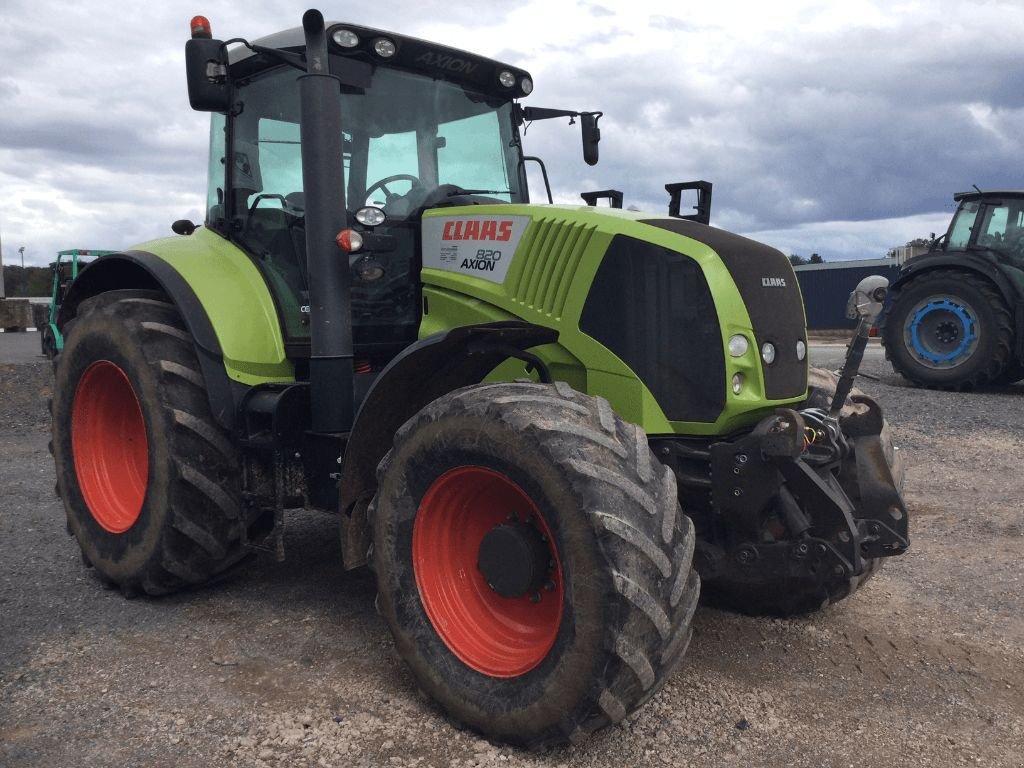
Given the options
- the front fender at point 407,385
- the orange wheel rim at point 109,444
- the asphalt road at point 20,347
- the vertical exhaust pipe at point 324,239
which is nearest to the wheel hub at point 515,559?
the front fender at point 407,385

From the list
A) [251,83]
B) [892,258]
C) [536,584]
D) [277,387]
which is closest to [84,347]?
[277,387]

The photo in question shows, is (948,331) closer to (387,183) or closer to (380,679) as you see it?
(387,183)

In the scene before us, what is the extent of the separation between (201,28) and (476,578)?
2.59 meters

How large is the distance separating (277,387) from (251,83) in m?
1.47

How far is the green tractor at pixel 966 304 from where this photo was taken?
37.3 feet

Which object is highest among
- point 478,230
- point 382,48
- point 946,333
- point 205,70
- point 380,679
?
point 382,48

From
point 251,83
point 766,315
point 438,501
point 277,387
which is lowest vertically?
point 438,501

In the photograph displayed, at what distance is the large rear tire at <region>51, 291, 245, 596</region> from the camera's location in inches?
164

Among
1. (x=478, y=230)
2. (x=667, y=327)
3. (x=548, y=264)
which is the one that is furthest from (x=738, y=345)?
(x=478, y=230)

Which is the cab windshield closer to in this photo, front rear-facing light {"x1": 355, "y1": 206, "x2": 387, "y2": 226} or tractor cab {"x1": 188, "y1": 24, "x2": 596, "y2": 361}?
tractor cab {"x1": 188, "y1": 24, "x2": 596, "y2": 361}

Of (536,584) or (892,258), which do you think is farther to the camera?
(892,258)

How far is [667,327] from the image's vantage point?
3402 millimetres

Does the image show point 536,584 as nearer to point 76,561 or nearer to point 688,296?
point 688,296

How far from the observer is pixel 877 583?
189 inches
